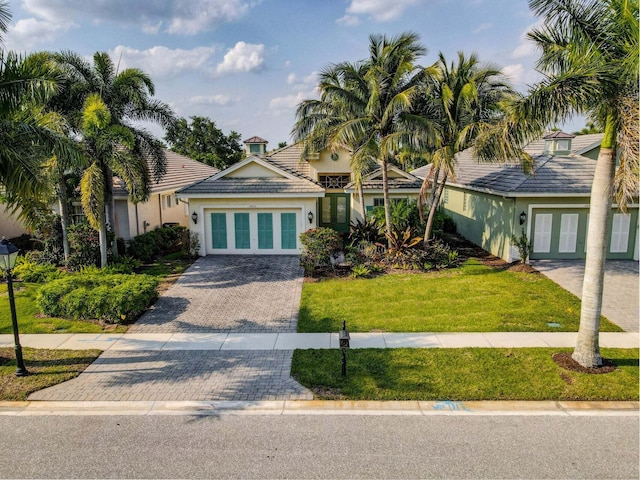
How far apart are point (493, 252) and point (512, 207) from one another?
2.67 metres

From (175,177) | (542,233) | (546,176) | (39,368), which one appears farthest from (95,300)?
(546,176)

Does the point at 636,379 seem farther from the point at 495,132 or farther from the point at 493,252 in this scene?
the point at 493,252

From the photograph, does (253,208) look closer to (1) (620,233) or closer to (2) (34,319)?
(2) (34,319)

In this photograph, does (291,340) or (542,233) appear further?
(542,233)

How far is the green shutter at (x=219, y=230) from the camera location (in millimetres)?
19484

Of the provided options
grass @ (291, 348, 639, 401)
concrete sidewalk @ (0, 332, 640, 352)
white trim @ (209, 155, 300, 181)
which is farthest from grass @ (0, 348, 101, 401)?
white trim @ (209, 155, 300, 181)

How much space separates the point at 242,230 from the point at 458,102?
10230mm

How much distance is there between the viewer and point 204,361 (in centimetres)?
983

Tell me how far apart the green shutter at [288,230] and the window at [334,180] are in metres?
5.39

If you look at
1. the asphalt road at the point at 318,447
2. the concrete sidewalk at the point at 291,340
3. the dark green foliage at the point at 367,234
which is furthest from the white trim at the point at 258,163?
the asphalt road at the point at 318,447

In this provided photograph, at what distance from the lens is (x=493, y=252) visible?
19266 millimetres

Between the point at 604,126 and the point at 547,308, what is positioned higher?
the point at 604,126

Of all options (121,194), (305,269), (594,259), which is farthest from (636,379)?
(121,194)

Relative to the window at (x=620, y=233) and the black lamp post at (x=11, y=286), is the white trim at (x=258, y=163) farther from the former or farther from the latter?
the window at (x=620, y=233)
